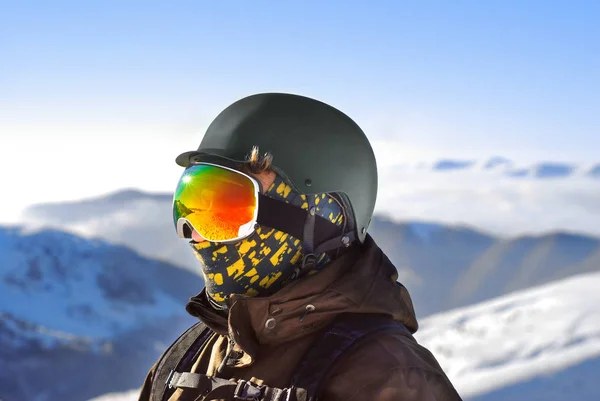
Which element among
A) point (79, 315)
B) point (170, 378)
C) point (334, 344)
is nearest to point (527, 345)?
point (170, 378)

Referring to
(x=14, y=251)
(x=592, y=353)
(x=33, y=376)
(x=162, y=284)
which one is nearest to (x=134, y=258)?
(x=162, y=284)

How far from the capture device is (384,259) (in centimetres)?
214

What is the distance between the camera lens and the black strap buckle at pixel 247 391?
1.84m

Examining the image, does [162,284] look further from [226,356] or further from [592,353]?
[226,356]

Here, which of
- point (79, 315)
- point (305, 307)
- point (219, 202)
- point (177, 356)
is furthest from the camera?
point (79, 315)

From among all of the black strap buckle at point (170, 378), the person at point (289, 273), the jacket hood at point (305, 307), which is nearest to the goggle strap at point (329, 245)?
the person at point (289, 273)

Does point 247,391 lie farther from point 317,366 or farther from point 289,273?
point 289,273

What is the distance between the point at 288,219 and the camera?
6.93ft

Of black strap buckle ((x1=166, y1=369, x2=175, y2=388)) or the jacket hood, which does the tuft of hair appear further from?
Answer: black strap buckle ((x1=166, y1=369, x2=175, y2=388))

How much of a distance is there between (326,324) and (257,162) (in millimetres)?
562

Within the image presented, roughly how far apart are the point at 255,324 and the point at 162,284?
1117 inches

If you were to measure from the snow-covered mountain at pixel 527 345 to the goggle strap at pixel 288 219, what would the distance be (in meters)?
3.50

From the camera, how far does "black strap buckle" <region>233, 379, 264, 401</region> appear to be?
6.05ft

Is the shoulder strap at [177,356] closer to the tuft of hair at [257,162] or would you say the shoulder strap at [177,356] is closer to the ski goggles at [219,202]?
the ski goggles at [219,202]
